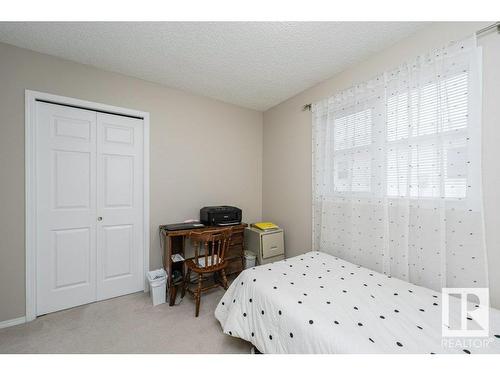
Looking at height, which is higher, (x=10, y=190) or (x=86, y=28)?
(x=86, y=28)

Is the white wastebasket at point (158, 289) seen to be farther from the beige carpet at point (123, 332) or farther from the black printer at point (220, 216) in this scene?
the black printer at point (220, 216)

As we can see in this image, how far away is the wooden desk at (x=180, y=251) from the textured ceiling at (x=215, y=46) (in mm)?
1753

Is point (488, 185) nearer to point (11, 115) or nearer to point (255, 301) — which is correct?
→ point (255, 301)

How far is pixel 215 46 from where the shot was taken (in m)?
1.76

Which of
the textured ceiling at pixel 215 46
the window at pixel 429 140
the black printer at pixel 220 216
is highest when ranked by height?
the textured ceiling at pixel 215 46

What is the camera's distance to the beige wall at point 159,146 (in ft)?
5.76

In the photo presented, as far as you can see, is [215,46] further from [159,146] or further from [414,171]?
[414,171]

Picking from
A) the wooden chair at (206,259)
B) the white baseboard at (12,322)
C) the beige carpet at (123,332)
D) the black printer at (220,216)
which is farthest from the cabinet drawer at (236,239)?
the white baseboard at (12,322)

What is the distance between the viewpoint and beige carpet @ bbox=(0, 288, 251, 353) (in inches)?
59.5

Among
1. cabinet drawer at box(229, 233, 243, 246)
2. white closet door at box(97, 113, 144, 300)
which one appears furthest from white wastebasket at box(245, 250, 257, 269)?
white closet door at box(97, 113, 144, 300)

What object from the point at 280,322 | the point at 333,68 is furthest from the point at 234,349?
the point at 333,68

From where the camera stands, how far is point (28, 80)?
71.8 inches

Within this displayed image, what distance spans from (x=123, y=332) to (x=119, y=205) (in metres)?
1.24
